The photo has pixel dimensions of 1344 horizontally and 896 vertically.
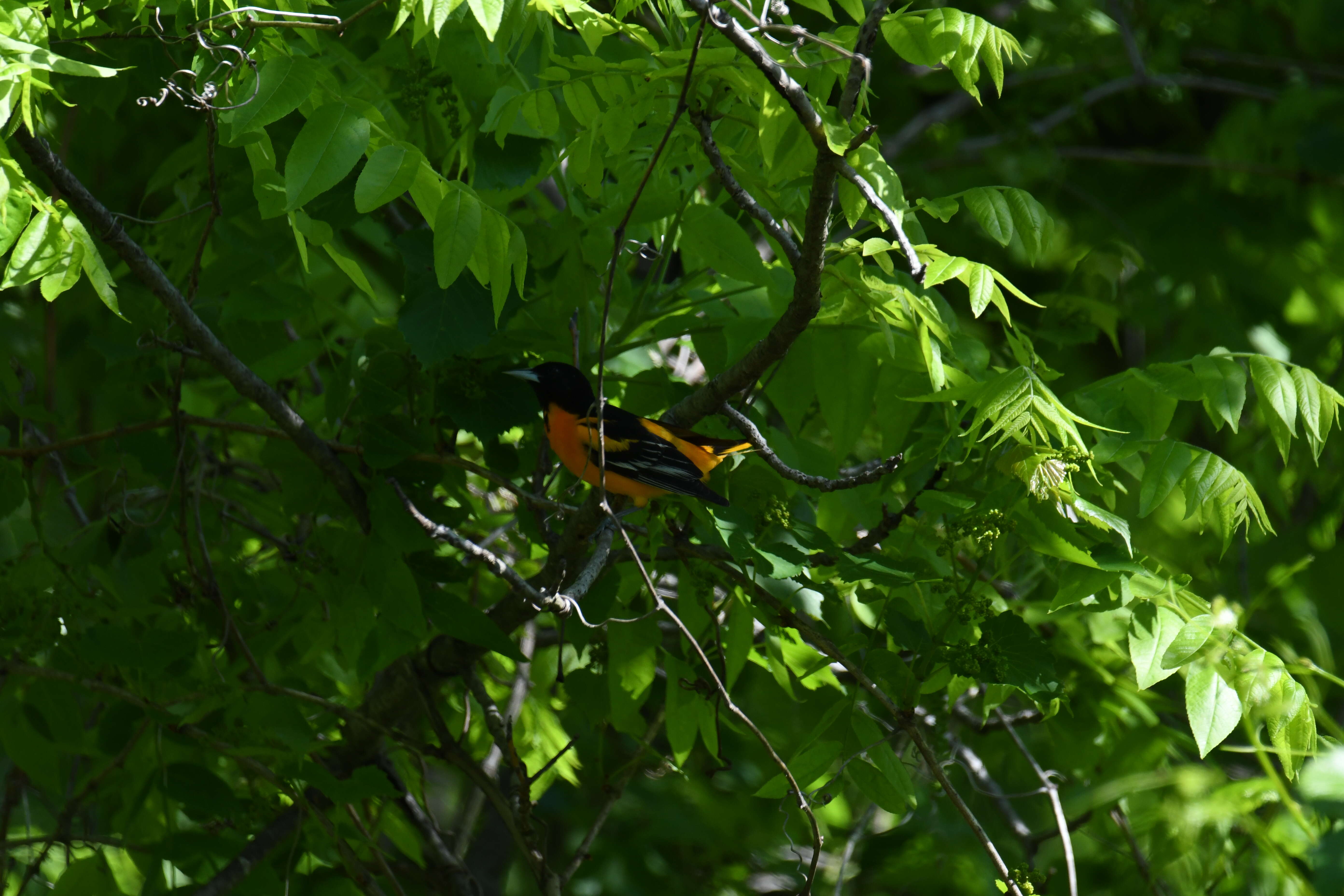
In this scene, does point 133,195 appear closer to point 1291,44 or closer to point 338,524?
point 338,524

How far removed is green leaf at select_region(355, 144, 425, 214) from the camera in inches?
98.0

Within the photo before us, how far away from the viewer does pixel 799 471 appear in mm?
3137

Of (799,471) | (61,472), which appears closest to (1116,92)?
(799,471)

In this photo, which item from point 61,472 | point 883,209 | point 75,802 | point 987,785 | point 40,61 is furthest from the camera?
point 987,785

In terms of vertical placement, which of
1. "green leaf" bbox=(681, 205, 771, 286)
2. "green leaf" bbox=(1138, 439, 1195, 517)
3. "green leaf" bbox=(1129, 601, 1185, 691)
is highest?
"green leaf" bbox=(681, 205, 771, 286)

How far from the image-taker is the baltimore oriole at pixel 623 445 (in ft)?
11.2

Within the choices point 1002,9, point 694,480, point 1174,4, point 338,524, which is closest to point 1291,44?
point 1174,4

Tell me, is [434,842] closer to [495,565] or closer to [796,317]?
[495,565]

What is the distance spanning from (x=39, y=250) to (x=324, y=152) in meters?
0.63

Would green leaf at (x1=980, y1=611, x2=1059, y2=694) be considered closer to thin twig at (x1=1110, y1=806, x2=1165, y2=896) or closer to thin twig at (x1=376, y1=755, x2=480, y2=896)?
thin twig at (x1=1110, y1=806, x2=1165, y2=896)

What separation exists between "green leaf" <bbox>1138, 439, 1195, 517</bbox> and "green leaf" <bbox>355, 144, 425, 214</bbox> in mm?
1859

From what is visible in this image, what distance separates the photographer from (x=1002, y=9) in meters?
7.43

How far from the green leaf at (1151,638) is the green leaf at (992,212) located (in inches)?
39.0

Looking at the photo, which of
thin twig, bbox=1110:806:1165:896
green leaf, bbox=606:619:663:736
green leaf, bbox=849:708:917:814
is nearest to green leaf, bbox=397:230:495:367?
green leaf, bbox=606:619:663:736
